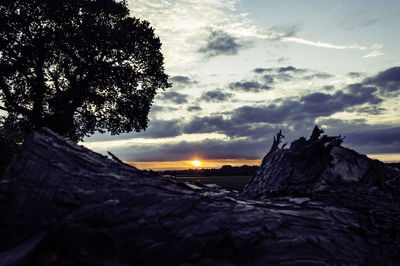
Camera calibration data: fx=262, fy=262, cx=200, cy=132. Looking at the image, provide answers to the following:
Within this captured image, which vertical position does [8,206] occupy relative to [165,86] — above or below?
below

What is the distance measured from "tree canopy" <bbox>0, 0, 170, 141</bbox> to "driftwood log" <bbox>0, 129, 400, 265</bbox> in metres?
19.9

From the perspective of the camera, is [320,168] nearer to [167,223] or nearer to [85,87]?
[167,223]

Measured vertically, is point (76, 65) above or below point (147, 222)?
above

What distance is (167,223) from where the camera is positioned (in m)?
2.58

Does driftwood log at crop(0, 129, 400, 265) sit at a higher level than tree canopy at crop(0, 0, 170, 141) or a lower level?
lower

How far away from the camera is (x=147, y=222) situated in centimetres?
254

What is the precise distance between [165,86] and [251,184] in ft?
64.4

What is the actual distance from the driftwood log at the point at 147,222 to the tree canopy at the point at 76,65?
1986 centimetres

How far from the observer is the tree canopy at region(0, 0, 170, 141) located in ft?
63.7

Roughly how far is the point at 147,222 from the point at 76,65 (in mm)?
21597

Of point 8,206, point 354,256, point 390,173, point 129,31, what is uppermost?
point 129,31

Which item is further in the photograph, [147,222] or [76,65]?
[76,65]

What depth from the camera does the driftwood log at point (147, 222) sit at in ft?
7.70

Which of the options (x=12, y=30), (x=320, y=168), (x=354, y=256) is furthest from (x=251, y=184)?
(x=12, y=30)
